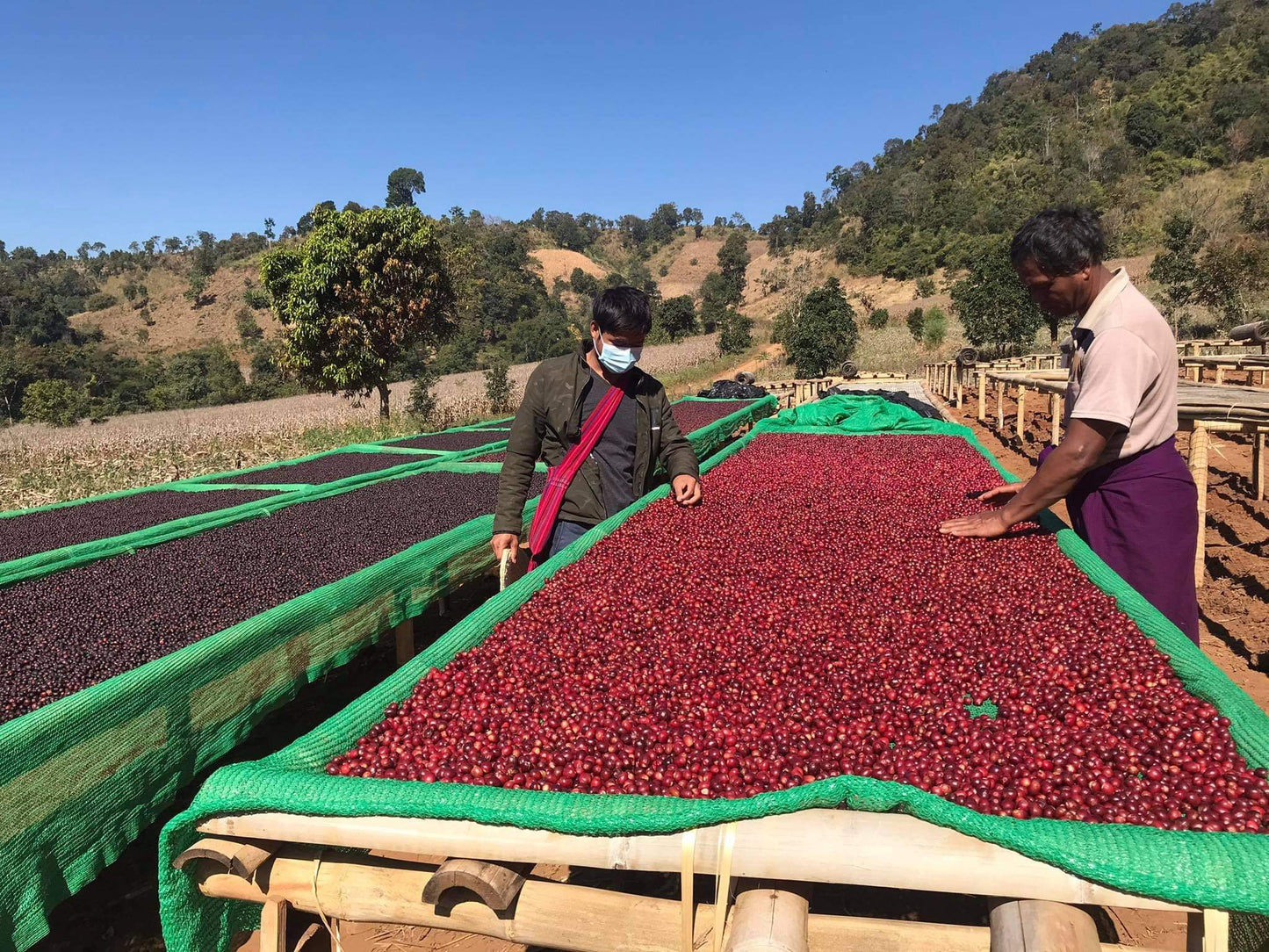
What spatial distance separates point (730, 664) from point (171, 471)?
372 inches

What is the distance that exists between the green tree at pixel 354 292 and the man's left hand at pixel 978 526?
34.0 ft

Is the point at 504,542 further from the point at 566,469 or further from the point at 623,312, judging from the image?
the point at 623,312

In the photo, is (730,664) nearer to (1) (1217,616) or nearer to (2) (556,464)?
(2) (556,464)

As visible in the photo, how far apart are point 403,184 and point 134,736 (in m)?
72.3

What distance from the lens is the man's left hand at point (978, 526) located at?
2.83 m

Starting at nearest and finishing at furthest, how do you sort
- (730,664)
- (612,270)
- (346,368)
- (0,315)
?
(730,664)
(346,368)
(0,315)
(612,270)

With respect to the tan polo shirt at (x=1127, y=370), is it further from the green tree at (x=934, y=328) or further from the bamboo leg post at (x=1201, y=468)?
the green tree at (x=934, y=328)

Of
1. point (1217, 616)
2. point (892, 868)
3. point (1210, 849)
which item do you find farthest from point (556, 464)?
Result: point (1217, 616)

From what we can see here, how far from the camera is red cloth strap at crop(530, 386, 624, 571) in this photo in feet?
9.62

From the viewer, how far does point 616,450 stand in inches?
122

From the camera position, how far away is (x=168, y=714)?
2363 millimetres

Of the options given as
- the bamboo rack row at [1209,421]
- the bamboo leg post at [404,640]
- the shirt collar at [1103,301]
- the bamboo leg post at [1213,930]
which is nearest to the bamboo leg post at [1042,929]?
the bamboo leg post at [1213,930]

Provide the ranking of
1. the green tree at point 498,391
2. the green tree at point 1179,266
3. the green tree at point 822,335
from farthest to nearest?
the green tree at point 1179,266
the green tree at point 822,335
the green tree at point 498,391

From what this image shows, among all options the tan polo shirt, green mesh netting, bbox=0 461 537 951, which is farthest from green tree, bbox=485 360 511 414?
the tan polo shirt
